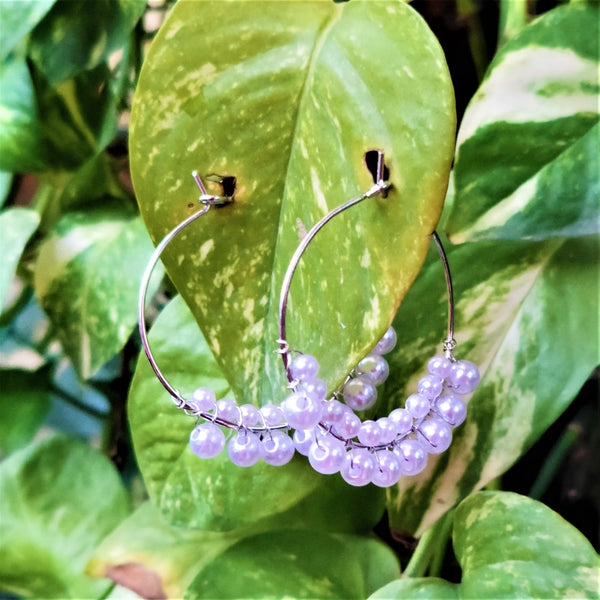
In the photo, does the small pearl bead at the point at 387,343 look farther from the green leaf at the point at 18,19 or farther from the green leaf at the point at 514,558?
the green leaf at the point at 18,19

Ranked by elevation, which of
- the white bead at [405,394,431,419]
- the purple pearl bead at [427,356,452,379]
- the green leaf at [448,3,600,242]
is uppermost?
the green leaf at [448,3,600,242]

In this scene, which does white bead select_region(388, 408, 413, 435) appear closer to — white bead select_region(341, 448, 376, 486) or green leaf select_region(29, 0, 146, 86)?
white bead select_region(341, 448, 376, 486)

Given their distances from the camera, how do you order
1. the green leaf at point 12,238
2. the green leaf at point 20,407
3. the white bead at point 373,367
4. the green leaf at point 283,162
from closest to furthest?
the green leaf at point 283,162
the white bead at point 373,367
the green leaf at point 12,238
the green leaf at point 20,407

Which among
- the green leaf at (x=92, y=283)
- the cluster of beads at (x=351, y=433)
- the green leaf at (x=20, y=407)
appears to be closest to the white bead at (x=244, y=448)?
the cluster of beads at (x=351, y=433)

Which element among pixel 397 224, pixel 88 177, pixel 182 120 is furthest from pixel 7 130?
pixel 397 224

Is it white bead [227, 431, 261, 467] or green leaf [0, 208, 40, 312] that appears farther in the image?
green leaf [0, 208, 40, 312]

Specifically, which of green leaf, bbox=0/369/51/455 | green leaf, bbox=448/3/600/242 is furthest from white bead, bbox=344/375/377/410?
green leaf, bbox=0/369/51/455

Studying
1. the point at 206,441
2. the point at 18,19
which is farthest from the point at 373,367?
the point at 18,19
